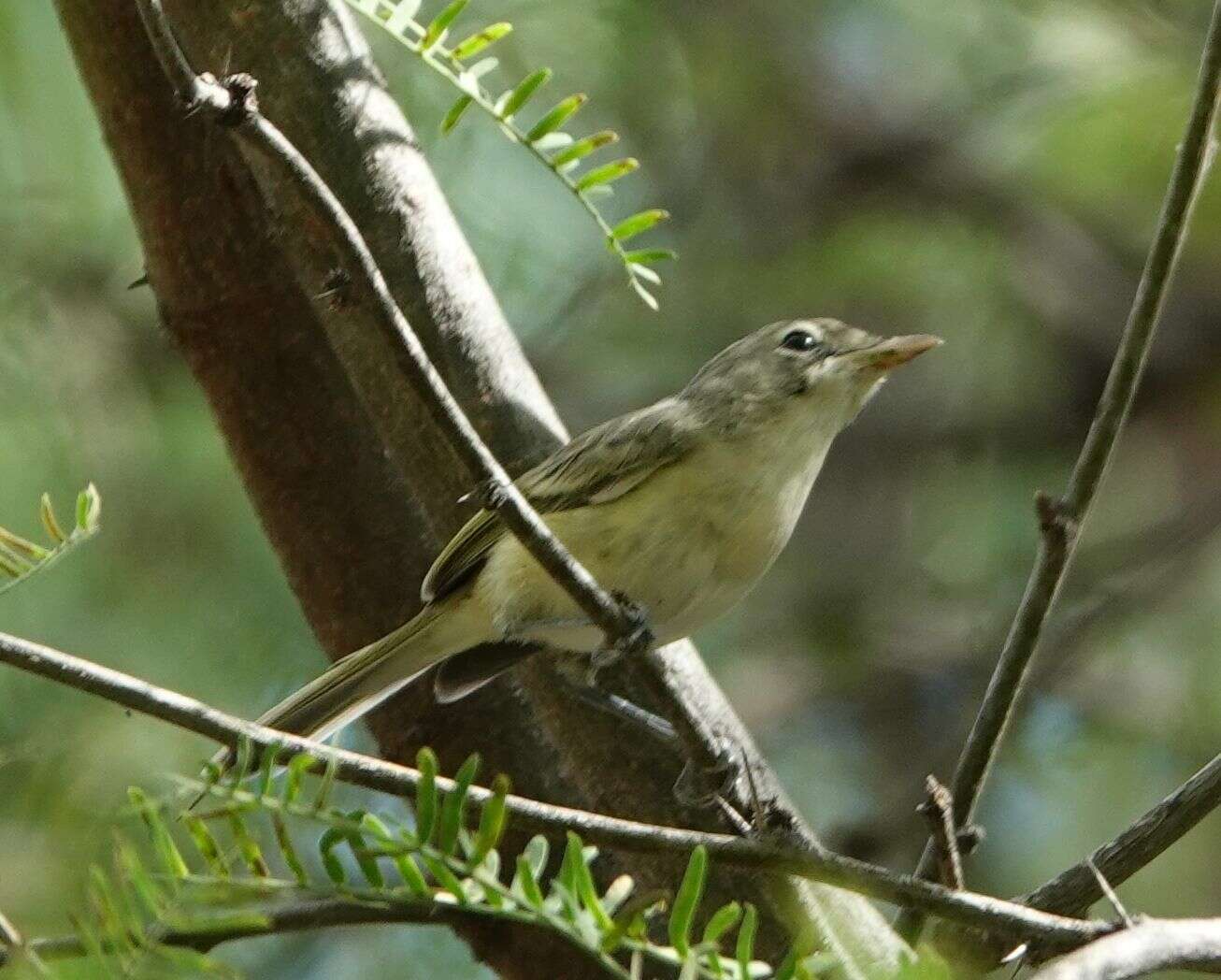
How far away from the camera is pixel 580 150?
90.6 inches

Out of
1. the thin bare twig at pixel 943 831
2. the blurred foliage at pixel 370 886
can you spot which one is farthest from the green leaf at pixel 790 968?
the thin bare twig at pixel 943 831

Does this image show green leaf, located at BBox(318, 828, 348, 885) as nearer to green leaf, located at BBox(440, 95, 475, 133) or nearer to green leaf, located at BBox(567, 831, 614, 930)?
green leaf, located at BBox(567, 831, 614, 930)

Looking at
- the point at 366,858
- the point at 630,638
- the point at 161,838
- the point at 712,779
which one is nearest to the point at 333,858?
the point at 366,858

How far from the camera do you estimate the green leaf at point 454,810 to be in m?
1.52

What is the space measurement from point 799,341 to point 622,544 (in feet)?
2.48

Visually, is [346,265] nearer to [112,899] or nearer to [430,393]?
[430,393]

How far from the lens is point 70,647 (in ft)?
14.8

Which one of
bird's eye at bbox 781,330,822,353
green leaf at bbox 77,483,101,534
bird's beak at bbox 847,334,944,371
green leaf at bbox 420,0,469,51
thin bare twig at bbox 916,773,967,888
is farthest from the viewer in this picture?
bird's eye at bbox 781,330,822,353

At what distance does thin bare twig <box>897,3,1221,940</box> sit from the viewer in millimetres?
2111

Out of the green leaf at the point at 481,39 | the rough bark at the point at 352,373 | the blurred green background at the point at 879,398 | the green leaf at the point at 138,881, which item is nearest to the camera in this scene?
the green leaf at the point at 138,881

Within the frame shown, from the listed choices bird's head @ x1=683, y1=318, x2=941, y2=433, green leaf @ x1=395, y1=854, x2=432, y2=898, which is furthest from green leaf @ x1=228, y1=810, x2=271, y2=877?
bird's head @ x1=683, y1=318, x2=941, y2=433

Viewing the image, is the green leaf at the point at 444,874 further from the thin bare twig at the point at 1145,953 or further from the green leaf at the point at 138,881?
the thin bare twig at the point at 1145,953

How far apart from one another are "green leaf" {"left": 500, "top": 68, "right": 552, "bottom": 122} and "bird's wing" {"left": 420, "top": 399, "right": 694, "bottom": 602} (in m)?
0.91

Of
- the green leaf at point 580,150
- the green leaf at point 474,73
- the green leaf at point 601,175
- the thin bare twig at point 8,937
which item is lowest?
the thin bare twig at point 8,937
